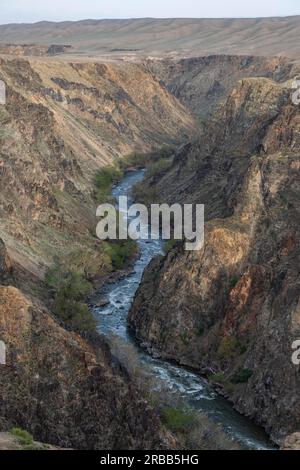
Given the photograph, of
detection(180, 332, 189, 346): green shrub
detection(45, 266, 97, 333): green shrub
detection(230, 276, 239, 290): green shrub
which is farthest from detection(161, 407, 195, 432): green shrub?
detection(230, 276, 239, 290): green shrub

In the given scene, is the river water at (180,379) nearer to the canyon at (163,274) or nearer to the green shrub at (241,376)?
the canyon at (163,274)

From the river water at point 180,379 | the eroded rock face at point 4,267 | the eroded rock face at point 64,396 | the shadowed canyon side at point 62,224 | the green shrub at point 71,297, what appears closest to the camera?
the eroded rock face at point 64,396

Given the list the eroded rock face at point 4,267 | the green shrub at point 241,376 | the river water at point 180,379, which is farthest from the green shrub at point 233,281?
the eroded rock face at point 4,267

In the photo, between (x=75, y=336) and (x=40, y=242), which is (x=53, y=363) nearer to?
(x=75, y=336)

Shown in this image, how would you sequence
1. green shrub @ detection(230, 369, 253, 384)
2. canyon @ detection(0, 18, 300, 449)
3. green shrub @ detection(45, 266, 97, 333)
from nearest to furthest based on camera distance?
canyon @ detection(0, 18, 300, 449) < green shrub @ detection(230, 369, 253, 384) < green shrub @ detection(45, 266, 97, 333)

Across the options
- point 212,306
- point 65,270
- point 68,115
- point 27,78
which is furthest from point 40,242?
point 68,115

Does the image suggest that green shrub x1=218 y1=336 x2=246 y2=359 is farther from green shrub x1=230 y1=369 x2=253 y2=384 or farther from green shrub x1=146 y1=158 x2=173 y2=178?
green shrub x1=146 y1=158 x2=173 y2=178
